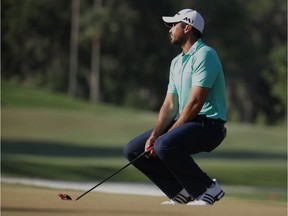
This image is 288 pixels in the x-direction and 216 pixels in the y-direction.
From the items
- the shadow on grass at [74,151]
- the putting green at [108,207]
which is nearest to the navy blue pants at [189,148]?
the putting green at [108,207]

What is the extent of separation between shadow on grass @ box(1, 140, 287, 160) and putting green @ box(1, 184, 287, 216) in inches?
1158

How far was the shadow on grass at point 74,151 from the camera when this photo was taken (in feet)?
132

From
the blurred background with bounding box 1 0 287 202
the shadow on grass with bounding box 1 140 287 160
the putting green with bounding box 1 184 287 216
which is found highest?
the blurred background with bounding box 1 0 287 202

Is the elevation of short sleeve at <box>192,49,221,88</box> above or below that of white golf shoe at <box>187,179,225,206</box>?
above

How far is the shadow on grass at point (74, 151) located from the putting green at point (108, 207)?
29.4m

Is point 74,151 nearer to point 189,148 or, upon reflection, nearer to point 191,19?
point 191,19

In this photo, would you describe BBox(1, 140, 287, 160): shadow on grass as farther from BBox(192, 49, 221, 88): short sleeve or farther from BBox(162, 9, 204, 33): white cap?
BBox(192, 49, 221, 88): short sleeve

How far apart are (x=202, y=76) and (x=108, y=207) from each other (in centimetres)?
143

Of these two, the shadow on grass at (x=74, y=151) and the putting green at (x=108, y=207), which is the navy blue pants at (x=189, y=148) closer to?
the putting green at (x=108, y=207)

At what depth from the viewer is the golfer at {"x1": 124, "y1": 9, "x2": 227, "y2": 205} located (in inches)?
352

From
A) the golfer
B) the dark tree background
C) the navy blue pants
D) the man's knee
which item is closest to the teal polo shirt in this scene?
the golfer

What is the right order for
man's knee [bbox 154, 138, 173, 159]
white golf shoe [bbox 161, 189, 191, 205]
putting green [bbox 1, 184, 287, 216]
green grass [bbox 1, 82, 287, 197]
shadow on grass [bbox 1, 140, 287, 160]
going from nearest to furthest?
putting green [bbox 1, 184, 287, 216]
man's knee [bbox 154, 138, 173, 159]
white golf shoe [bbox 161, 189, 191, 205]
green grass [bbox 1, 82, 287, 197]
shadow on grass [bbox 1, 140, 287, 160]

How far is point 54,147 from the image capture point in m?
43.4

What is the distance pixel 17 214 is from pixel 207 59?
2269 millimetres
